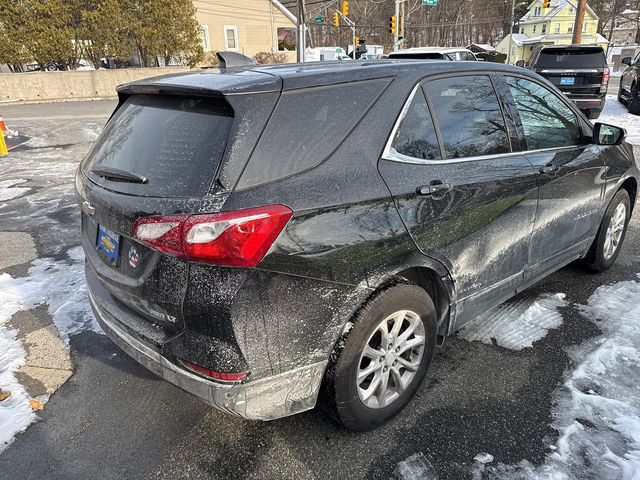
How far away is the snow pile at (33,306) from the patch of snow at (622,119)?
416 inches

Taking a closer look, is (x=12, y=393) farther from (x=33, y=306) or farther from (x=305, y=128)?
(x=305, y=128)

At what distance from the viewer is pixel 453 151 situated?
2.67 meters

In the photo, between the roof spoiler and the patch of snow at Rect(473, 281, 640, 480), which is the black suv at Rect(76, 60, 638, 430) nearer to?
the roof spoiler

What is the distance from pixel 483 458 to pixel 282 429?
1.02 meters

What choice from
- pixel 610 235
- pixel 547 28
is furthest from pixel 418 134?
pixel 547 28

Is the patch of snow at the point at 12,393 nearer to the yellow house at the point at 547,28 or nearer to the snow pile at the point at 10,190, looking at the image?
the snow pile at the point at 10,190

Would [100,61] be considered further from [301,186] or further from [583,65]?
[301,186]

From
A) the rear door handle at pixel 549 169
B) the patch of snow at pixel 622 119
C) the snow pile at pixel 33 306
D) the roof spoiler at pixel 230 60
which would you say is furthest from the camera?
the patch of snow at pixel 622 119

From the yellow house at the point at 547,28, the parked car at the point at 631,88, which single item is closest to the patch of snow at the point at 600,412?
the parked car at the point at 631,88

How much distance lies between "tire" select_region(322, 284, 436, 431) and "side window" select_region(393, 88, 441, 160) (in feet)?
2.23

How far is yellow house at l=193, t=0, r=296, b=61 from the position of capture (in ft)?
120

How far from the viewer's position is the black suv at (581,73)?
1209 cm

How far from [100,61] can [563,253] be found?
2449 centimetres

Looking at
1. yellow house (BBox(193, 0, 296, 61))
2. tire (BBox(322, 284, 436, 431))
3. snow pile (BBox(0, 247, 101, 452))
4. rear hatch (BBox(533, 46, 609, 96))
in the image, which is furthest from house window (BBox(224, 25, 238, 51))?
tire (BBox(322, 284, 436, 431))
